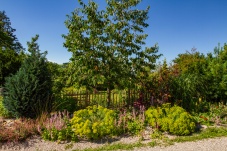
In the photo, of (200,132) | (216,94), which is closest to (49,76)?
(200,132)

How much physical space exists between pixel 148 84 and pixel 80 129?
200 inches

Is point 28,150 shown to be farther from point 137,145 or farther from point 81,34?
point 81,34

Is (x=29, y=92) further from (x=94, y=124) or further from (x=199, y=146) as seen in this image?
(x=199, y=146)

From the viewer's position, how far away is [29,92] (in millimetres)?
6875

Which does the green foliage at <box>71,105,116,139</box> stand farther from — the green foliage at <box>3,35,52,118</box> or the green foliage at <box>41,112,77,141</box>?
the green foliage at <box>3,35,52,118</box>

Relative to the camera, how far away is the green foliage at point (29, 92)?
689cm

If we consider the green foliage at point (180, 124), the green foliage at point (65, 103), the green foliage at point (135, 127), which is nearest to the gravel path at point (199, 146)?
the green foliage at point (180, 124)

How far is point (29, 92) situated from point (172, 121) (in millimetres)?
4583

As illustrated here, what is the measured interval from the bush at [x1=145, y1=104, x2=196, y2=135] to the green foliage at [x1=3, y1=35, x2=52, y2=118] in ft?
11.5

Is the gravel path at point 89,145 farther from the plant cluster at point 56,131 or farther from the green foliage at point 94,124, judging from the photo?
the green foliage at point 94,124

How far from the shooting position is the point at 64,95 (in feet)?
28.7

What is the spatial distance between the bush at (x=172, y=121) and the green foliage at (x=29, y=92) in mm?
3499

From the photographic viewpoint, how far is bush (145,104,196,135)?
598 cm

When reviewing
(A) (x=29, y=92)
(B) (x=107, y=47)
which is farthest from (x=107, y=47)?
(A) (x=29, y=92)
